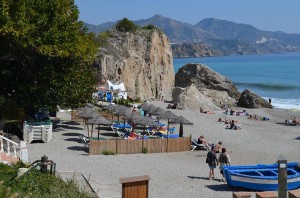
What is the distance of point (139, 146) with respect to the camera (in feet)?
79.6

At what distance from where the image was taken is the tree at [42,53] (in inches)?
875

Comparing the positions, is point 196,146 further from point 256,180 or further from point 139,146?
point 256,180

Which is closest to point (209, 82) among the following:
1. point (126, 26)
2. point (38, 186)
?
point (126, 26)

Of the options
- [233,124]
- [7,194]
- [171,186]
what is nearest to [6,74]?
[171,186]

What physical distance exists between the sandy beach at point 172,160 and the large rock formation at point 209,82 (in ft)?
95.6

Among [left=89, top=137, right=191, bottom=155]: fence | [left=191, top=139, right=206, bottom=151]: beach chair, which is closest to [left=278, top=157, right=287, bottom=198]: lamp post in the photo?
[left=89, top=137, right=191, bottom=155]: fence

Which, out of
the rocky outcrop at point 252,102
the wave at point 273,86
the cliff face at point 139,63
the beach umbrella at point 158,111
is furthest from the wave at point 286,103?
the beach umbrella at point 158,111

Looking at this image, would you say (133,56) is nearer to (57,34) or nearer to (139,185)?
(57,34)

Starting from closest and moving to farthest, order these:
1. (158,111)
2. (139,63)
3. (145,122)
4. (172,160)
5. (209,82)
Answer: (172,160) → (145,122) → (158,111) → (139,63) → (209,82)

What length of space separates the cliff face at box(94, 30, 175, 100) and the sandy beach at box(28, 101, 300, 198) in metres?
23.9

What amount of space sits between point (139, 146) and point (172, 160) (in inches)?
85.6

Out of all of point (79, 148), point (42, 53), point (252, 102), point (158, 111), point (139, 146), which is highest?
point (42, 53)

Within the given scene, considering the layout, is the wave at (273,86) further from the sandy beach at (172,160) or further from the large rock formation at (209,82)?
the sandy beach at (172,160)

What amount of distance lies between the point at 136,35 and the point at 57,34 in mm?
43180
